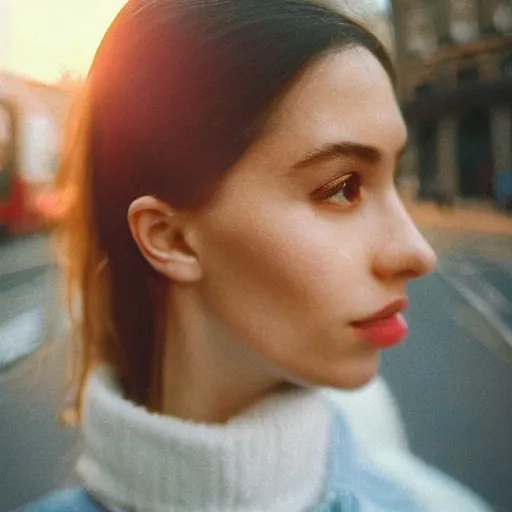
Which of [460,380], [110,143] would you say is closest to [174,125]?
[110,143]

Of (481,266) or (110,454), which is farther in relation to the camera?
(481,266)

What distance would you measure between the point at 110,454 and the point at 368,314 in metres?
0.21

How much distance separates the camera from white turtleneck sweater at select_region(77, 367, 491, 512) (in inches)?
15.9

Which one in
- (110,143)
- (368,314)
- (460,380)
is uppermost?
(110,143)

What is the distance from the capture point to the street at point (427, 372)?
1.60 ft

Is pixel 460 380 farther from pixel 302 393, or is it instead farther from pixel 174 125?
pixel 174 125

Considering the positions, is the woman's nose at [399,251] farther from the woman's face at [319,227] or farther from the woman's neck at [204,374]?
the woman's neck at [204,374]

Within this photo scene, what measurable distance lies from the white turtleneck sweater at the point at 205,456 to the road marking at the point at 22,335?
8cm

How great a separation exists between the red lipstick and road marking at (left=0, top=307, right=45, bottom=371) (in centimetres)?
27

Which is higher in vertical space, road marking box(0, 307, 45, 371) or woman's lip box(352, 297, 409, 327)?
woman's lip box(352, 297, 409, 327)

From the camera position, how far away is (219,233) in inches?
15.6

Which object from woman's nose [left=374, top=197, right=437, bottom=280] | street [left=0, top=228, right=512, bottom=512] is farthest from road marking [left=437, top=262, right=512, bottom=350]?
woman's nose [left=374, top=197, right=437, bottom=280]

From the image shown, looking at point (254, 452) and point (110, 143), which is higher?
point (110, 143)

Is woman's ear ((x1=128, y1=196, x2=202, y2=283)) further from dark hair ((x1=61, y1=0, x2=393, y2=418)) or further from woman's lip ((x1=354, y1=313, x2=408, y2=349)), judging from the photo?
woman's lip ((x1=354, y1=313, x2=408, y2=349))
